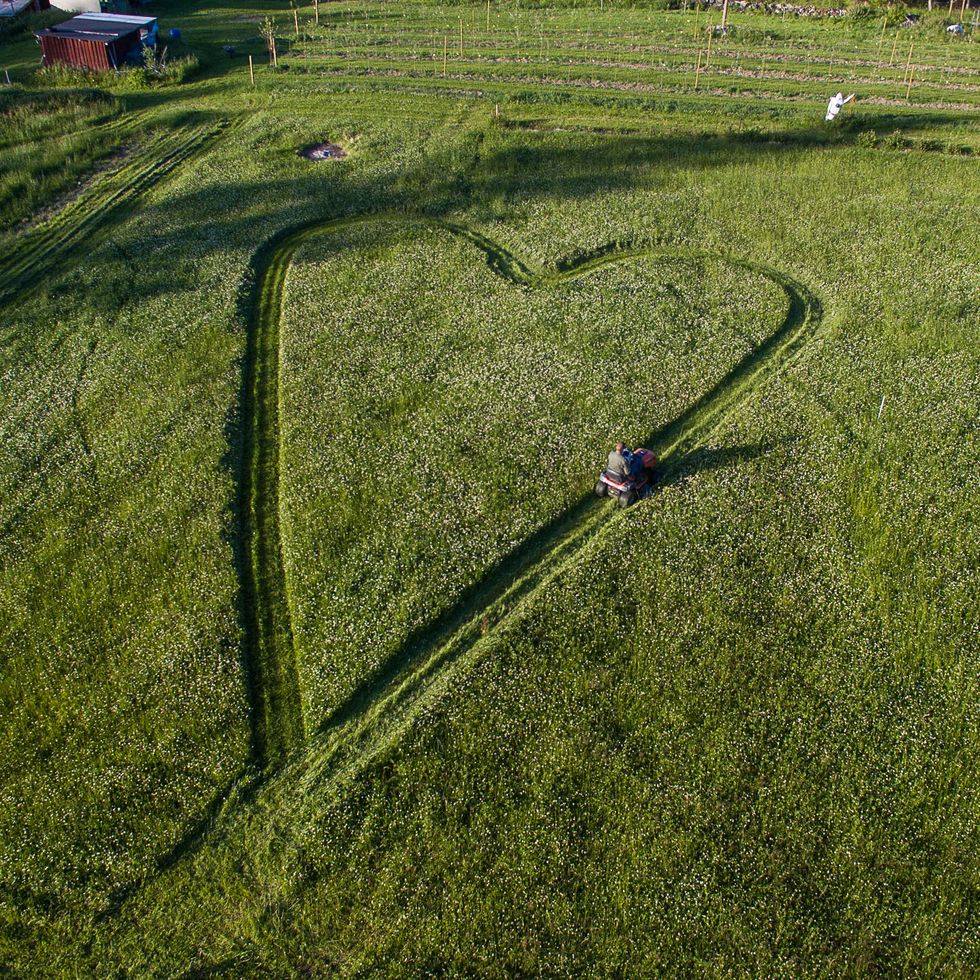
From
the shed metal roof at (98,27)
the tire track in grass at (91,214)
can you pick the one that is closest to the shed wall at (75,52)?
the shed metal roof at (98,27)

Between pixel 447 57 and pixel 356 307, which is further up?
pixel 447 57

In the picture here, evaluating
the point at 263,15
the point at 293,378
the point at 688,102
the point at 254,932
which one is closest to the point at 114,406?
the point at 293,378

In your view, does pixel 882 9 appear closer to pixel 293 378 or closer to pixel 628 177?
pixel 628 177

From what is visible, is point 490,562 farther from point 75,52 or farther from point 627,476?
point 75,52

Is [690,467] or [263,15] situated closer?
[690,467]

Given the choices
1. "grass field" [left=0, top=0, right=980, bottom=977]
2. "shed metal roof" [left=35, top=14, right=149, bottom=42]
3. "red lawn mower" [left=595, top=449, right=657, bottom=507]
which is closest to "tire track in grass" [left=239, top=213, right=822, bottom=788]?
"grass field" [left=0, top=0, right=980, bottom=977]

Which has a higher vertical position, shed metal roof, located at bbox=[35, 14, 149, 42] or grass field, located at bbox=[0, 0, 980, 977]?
shed metal roof, located at bbox=[35, 14, 149, 42]

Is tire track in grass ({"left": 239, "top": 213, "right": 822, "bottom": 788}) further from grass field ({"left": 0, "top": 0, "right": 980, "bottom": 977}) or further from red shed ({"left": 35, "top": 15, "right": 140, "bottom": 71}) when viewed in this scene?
red shed ({"left": 35, "top": 15, "right": 140, "bottom": 71})
